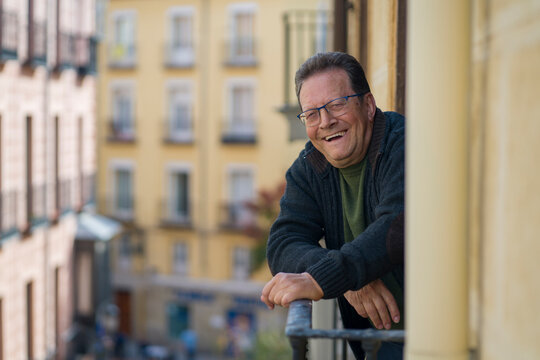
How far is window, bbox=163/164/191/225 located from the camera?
2708cm

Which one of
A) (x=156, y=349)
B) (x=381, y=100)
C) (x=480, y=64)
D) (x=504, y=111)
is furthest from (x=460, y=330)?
(x=156, y=349)

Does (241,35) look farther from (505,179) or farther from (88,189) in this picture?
(505,179)

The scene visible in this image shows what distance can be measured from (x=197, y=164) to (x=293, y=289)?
81.2 ft

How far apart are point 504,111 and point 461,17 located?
0.78 feet

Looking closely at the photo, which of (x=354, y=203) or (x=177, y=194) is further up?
(x=354, y=203)

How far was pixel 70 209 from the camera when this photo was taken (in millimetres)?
18906

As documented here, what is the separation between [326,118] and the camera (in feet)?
7.82

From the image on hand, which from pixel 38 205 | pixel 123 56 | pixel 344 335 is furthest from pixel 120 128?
pixel 344 335

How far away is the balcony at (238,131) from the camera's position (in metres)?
26.1

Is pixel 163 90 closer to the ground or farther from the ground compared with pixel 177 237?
farther from the ground

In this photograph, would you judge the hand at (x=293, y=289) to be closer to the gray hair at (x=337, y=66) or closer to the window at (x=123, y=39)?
the gray hair at (x=337, y=66)

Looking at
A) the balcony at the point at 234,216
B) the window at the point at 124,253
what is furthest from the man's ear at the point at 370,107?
the window at the point at 124,253

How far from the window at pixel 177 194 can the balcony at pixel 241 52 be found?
4.16 m

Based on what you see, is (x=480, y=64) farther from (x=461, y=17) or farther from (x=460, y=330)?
(x=460, y=330)
